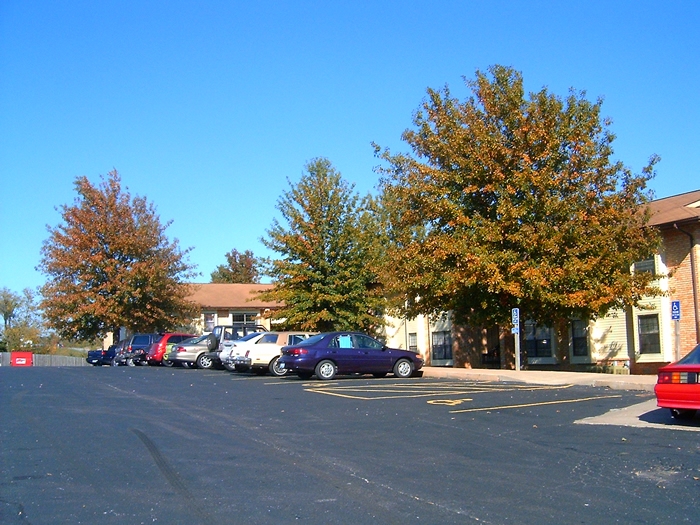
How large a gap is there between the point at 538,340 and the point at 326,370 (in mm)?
15692

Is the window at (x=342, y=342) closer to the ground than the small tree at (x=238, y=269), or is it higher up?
closer to the ground

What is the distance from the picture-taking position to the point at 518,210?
23938 millimetres

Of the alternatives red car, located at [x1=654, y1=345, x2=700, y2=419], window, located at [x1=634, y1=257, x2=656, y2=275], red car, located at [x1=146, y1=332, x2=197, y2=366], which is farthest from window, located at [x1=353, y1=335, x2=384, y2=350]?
red car, located at [x1=146, y1=332, x2=197, y2=366]

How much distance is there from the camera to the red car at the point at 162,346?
3497 centimetres

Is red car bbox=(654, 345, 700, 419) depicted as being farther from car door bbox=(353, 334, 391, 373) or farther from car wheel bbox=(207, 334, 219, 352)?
car wheel bbox=(207, 334, 219, 352)

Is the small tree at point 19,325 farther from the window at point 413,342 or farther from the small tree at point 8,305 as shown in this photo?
the window at point 413,342

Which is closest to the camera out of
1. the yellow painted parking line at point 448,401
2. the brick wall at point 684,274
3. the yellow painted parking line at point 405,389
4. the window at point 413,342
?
the yellow painted parking line at point 448,401

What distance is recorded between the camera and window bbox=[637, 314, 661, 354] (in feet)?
95.8

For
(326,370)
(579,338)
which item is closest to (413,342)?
(579,338)

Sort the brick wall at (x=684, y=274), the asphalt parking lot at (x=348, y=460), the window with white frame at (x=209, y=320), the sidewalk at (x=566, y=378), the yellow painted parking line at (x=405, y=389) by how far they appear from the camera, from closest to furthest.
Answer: the asphalt parking lot at (x=348, y=460) < the yellow painted parking line at (x=405, y=389) < the sidewalk at (x=566, y=378) < the brick wall at (x=684, y=274) < the window with white frame at (x=209, y=320)


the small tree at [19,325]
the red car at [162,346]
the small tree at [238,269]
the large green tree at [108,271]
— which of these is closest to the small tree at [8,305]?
the small tree at [19,325]

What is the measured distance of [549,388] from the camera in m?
18.2

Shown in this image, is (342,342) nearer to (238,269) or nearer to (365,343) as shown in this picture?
(365,343)

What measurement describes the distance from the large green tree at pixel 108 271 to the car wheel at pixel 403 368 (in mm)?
27796
